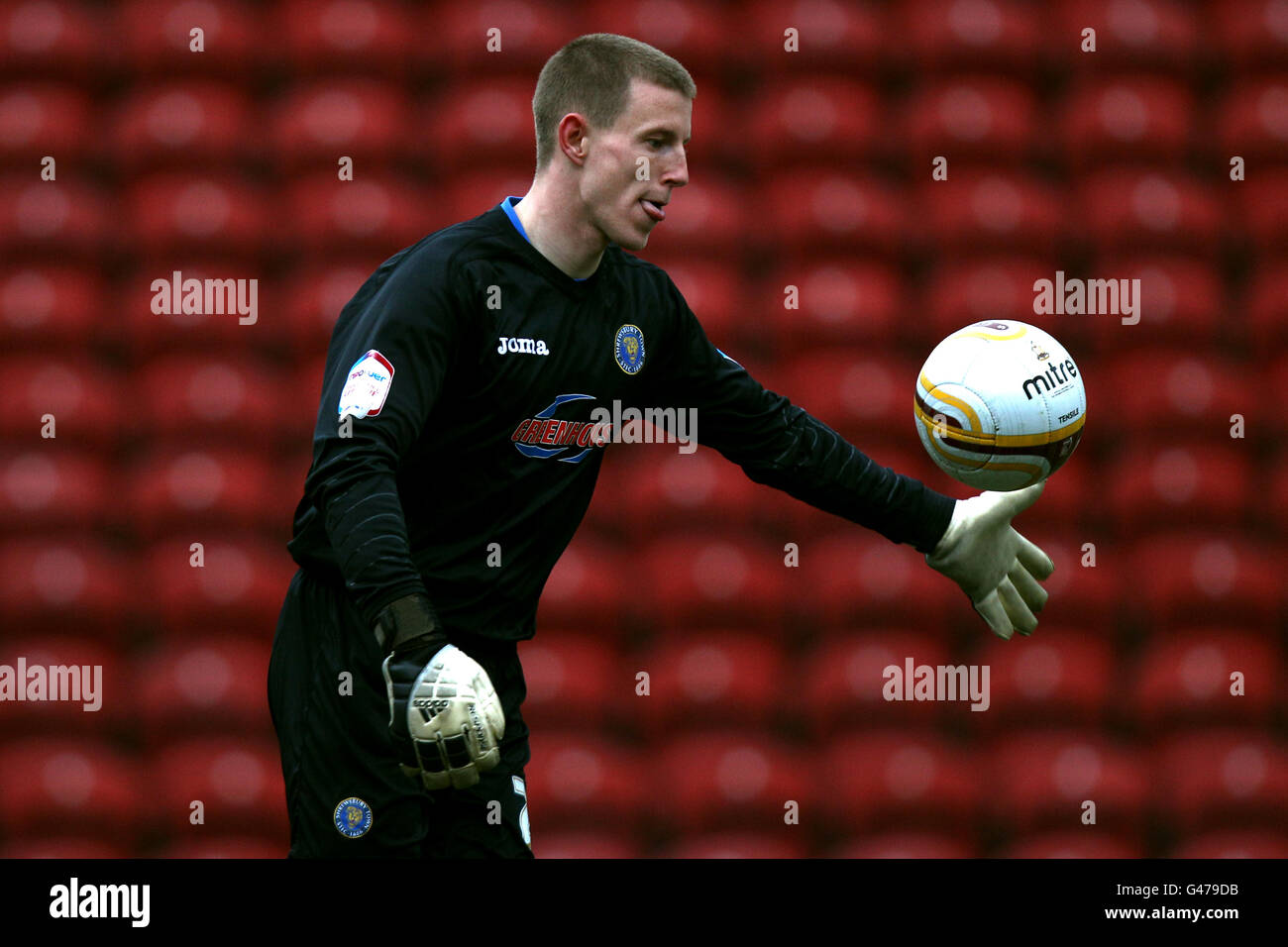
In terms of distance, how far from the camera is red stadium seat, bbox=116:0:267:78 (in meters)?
5.44

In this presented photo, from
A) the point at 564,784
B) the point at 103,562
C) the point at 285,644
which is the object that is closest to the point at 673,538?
the point at 564,784

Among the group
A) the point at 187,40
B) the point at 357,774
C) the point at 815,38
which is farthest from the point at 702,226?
the point at 357,774

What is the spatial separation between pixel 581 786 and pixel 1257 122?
3409 mm

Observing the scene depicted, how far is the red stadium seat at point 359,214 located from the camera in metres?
5.13

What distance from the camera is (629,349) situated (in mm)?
2777

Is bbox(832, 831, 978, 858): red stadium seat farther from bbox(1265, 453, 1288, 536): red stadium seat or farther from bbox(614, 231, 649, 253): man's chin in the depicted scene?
bbox(614, 231, 649, 253): man's chin

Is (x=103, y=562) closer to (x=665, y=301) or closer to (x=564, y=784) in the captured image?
(x=564, y=784)

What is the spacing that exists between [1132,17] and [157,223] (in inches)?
142

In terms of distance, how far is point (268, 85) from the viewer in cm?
554

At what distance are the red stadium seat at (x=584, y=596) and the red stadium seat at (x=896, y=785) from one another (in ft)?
2.60

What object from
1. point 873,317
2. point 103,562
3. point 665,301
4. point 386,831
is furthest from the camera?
point 873,317

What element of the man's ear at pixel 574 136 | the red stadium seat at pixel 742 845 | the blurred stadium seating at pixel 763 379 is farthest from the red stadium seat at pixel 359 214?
the man's ear at pixel 574 136

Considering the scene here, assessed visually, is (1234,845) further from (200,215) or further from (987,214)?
(200,215)
